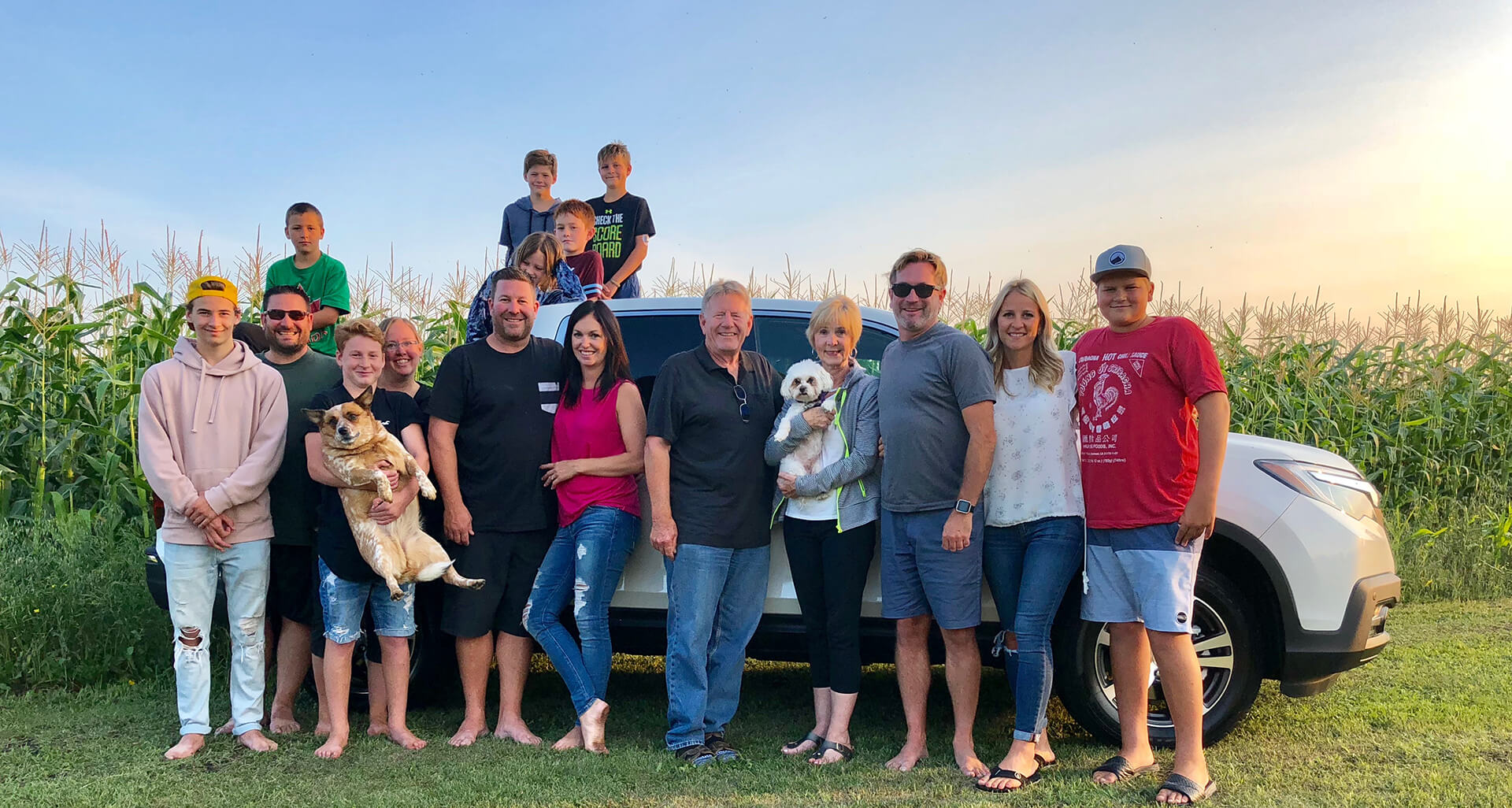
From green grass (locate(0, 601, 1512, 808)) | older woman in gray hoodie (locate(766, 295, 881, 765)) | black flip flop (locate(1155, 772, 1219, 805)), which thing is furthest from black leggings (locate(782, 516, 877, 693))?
black flip flop (locate(1155, 772, 1219, 805))

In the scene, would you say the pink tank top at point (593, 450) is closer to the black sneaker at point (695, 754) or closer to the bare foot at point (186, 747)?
the black sneaker at point (695, 754)

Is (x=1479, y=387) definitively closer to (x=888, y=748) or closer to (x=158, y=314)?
(x=888, y=748)

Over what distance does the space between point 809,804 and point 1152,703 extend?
5.49 ft

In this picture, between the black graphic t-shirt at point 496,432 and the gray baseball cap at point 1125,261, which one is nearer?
the gray baseball cap at point 1125,261

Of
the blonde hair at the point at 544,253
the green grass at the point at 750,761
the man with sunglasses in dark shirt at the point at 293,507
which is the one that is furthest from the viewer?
the blonde hair at the point at 544,253

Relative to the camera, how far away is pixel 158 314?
6.75 meters

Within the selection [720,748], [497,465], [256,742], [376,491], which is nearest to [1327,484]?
[720,748]

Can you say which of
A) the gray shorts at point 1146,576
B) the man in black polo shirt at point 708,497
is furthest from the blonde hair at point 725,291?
→ the gray shorts at point 1146,576

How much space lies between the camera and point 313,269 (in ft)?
18.4

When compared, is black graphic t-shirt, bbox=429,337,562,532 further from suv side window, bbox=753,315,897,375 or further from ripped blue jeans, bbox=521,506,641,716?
suv side window, bbox=753,315,897,375

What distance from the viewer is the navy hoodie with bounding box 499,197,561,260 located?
6.59 meters

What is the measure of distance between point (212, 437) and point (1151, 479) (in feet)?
12.1

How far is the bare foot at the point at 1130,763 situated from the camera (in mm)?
3728

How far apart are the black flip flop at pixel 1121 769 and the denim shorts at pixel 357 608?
9.22 ft
